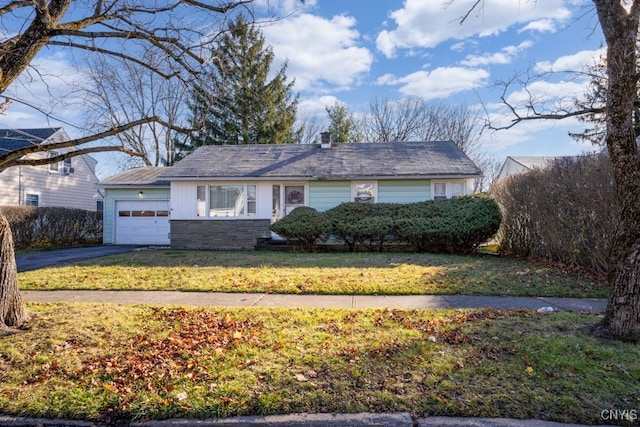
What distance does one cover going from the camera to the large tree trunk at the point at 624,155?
384 centimetres

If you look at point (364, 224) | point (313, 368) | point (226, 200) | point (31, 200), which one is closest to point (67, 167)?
point (31, 200)

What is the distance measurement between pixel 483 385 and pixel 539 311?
2.81 metres

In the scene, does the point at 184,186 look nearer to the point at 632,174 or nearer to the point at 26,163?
the point at 26,163

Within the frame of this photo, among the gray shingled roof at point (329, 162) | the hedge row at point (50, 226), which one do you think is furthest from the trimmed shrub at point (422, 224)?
the hedge row at point (50, 226)

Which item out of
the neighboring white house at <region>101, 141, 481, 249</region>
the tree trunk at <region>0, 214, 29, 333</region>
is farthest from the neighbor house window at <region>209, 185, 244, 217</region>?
the tree trunk at <region>0, 214, 29, 333</region>

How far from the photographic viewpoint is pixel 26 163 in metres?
4.38

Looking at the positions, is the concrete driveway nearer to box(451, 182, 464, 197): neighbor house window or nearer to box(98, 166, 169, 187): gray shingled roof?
box(98, 166, 169, 187): gray shingled roof

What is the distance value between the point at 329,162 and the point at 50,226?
1361 cm

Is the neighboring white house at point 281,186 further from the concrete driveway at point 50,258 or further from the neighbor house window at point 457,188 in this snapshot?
the concrete driveway at point 50,258

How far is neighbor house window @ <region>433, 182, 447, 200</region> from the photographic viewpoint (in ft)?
48.3

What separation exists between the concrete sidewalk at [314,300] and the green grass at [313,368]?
105 centimetres

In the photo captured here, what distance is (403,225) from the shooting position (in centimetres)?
1259

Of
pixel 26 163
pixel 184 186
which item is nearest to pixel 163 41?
pixel 26 163

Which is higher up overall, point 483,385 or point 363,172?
point 363,172
